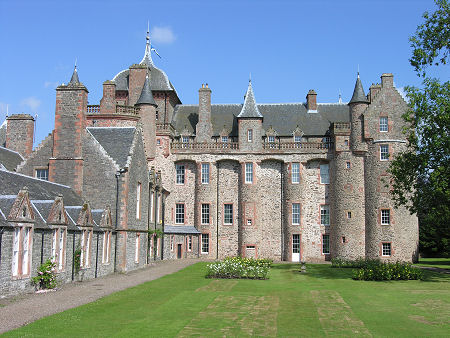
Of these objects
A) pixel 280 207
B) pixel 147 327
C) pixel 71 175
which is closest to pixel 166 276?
pixel 71 175

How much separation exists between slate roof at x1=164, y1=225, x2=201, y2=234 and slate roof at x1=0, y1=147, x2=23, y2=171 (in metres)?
14.8

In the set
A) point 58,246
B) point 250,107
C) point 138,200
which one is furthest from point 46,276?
point 250,107

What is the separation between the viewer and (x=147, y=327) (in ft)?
41.7

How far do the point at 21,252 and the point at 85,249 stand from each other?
601 cm

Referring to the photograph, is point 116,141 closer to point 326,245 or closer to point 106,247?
point 106,247

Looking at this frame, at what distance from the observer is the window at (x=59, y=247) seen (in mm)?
19859

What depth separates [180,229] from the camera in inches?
1773

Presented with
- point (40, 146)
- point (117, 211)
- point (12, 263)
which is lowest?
point (12, 263)

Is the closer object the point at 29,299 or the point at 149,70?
the point at 29,299

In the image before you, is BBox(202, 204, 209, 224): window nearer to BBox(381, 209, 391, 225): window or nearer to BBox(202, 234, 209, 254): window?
BBox(202, 234, 209, 254): window

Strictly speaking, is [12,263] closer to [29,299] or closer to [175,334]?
[29,299]

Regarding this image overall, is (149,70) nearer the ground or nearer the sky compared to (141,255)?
nearer the sky

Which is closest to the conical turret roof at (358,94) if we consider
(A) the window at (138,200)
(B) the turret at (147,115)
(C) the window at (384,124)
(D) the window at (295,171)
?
(C) the window at (384,124)

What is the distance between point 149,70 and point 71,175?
2498 cm
